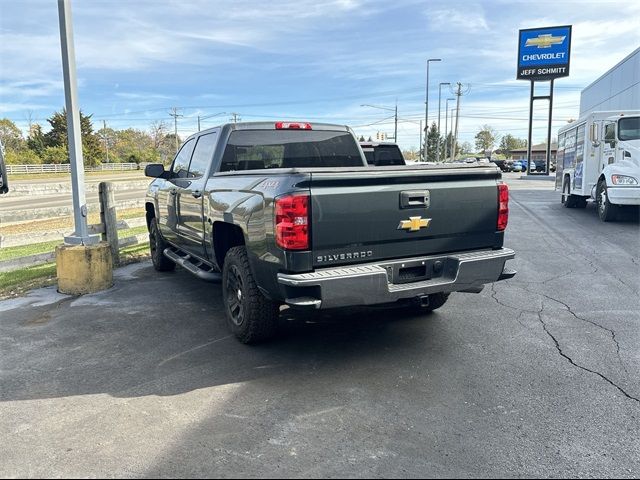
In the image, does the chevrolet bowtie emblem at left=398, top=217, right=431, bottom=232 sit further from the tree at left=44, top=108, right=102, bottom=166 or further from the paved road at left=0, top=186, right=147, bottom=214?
the tree at left=44, top=108, right=102, bottom=166

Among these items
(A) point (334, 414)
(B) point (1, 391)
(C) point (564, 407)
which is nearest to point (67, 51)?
(B) point (1, 391)

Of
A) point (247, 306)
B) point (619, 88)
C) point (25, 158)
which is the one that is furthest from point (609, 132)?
point (25, 158)

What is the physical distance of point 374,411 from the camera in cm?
346

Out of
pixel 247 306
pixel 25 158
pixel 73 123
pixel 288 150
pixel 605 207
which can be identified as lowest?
pixel 247 306

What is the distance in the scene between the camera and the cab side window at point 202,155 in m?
5.82

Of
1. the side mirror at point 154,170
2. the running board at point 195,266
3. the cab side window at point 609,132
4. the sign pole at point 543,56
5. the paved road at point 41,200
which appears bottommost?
the paved road at point 41,200

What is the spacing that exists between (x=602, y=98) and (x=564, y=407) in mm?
43284

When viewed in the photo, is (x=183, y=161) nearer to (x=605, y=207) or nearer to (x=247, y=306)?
(x=247, y=306)

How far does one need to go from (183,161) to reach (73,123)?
1451mm

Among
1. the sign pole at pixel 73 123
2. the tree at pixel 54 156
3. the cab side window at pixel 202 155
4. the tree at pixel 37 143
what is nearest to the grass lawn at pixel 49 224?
the sign pole at pixel 73 123

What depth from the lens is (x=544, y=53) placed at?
1695 inches

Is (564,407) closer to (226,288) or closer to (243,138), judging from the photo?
(226,288)

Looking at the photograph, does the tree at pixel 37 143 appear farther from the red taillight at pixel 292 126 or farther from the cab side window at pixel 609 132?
the red taillight at pixel 292 126

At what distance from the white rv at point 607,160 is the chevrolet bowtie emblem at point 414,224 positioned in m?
9.96
